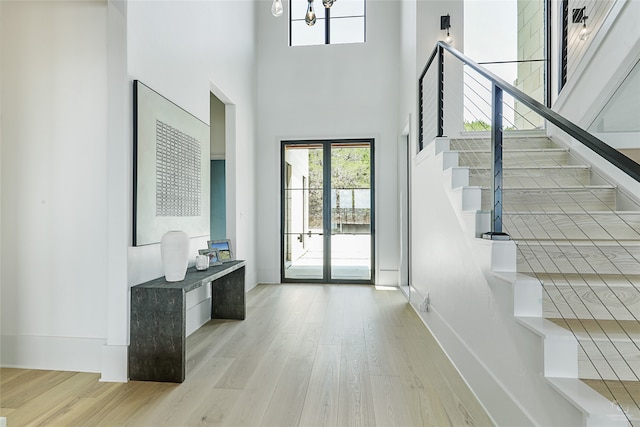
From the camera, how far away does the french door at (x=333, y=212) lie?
17.4 feet

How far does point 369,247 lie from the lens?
5.31 meters

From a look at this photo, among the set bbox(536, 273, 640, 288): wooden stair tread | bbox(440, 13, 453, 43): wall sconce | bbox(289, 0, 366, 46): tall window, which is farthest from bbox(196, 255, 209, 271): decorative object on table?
bbox(289, 0, 366, 46): tall window

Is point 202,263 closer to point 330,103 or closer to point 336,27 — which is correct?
point 330,103

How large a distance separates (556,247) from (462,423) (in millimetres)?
1056

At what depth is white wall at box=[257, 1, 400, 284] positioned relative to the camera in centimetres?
519

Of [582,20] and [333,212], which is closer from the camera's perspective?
[582,20]

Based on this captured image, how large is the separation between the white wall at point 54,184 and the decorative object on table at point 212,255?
0.86 m

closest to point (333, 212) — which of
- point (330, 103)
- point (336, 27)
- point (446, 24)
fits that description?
A: point (330, 103)

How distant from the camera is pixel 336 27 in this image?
5.52 meters

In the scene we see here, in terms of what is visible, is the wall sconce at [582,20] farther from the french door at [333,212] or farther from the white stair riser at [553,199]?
the french door at [333,212]

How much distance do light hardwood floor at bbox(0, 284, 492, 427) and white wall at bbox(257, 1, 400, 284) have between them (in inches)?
88.8

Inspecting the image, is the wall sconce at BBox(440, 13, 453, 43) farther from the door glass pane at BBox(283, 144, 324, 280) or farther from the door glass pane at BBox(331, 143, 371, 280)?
the door glass pane at BBox(283, 144, 324, 280)

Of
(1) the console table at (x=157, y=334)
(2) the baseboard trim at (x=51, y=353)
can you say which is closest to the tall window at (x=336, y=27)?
(1) the console table at (x=157, y=334)

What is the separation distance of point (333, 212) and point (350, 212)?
258mm
